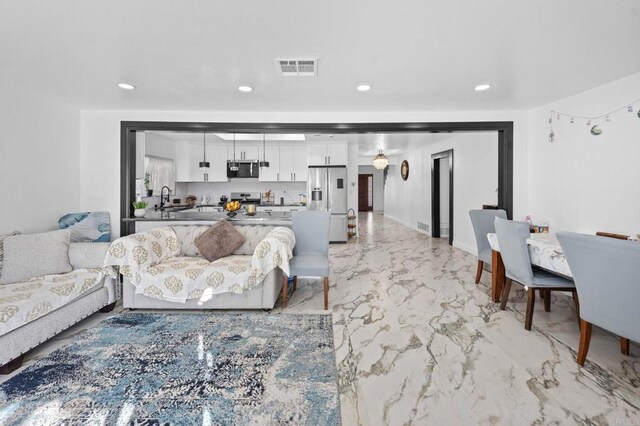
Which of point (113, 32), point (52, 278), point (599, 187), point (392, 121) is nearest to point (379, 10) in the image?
point (113, 32)

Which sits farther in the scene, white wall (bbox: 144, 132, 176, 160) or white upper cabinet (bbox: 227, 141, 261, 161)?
white upper cabinet (bbox: 227, 141, 261, 161)

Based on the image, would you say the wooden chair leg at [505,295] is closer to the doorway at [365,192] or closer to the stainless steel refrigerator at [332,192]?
the stainless steel refrigerator at [332,192]

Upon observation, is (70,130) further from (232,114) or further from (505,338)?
(505,338)

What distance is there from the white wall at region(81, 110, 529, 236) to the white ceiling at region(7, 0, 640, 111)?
0.52m

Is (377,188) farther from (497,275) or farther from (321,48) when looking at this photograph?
(321,48)

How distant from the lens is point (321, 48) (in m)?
2.42

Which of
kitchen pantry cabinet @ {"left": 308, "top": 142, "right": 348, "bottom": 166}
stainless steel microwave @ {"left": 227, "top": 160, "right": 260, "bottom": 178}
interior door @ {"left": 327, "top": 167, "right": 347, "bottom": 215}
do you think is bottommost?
interior door @ {"left": 327, "top": 167, "right": 347, "bottom": 215}

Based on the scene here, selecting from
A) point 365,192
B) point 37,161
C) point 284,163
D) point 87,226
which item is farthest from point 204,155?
point 365,192

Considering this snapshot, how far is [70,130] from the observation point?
4.00 meters

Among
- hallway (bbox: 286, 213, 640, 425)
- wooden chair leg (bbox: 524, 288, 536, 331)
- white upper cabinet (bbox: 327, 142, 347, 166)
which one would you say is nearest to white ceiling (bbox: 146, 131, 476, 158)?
white upper cabinet (bbox: 327, 142, 347, 166)

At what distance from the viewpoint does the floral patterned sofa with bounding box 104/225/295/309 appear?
298cm

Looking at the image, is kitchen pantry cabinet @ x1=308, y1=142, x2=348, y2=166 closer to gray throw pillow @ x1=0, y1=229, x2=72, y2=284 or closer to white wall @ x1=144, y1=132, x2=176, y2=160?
white wall @ x1=144, y1=132, x2=176, y2=160

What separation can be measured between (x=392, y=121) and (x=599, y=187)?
2400 millimetres

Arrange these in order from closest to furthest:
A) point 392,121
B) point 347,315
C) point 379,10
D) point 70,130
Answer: point 379,10, point 347,315, point 70,130, point 392,121
